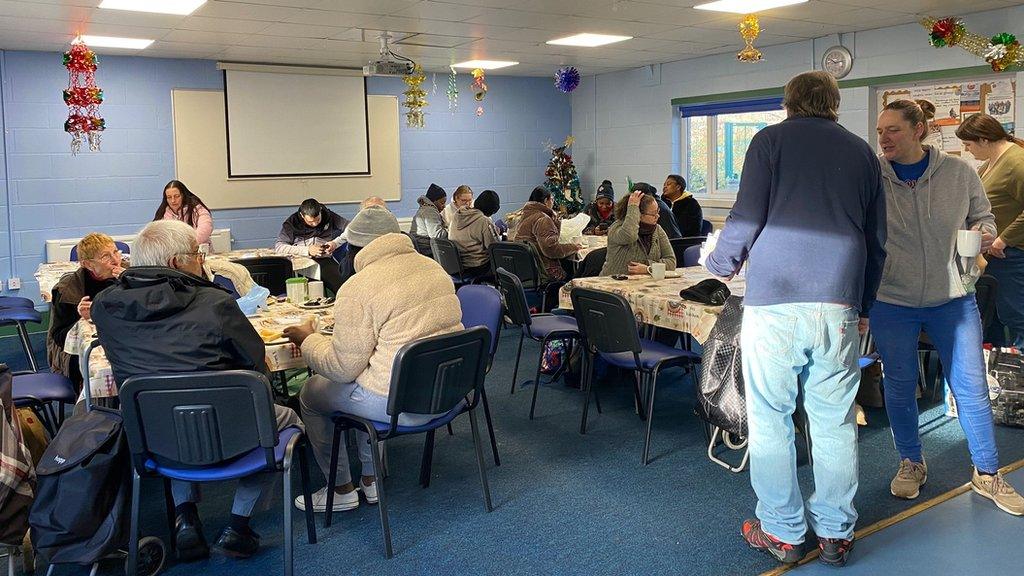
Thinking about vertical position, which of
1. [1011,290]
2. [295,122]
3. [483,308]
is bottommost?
[1011,290]

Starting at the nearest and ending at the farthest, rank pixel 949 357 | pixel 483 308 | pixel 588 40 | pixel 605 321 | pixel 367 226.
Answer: pixel 949 357 → pixel 483 308 → pixel 605 321 → pixel 367 226 → pixel 588 40

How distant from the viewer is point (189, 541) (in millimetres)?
2852

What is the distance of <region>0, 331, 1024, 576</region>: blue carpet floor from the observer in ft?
9.30

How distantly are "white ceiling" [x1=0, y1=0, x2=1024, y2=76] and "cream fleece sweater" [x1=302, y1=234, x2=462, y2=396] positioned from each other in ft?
10.3

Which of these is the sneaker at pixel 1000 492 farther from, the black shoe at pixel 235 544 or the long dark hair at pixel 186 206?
the long dark hair at pixel 186 206

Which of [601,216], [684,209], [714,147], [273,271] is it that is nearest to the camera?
[273,271]

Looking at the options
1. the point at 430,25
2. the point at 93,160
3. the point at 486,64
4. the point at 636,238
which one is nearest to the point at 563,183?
the point at 486,64

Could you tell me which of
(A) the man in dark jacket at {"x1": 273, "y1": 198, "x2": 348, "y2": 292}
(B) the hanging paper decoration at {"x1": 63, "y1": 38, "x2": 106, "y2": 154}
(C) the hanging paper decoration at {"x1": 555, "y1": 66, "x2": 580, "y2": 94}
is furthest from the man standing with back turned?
(C) the hanging paper decoration at {"x1": 555, "y1": 66, "x2": 580, "y2": 94}

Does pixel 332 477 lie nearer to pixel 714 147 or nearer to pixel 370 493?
pixel 370 493

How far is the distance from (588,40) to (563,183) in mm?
2863

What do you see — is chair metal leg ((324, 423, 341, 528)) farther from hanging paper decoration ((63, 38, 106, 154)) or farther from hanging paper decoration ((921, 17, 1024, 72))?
hanging paper decoration ((921, 17, 1024, 72))

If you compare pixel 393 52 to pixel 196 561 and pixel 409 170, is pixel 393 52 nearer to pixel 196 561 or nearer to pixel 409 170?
pixel 409 170

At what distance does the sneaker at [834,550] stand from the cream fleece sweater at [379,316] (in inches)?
56.9

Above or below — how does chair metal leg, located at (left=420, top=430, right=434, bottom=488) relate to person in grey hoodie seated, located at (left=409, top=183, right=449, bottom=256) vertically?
below
